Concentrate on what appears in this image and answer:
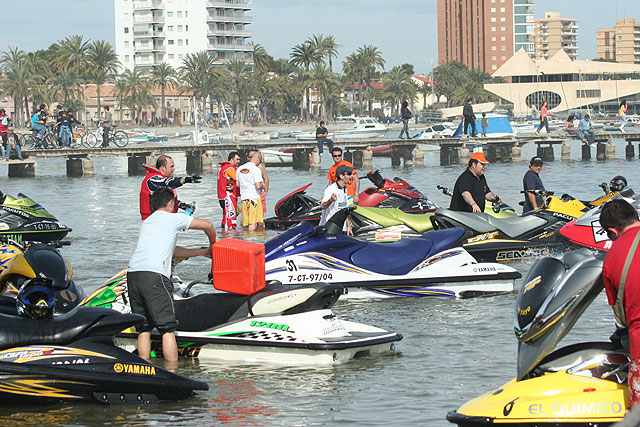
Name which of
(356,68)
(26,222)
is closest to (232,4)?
(356,68)

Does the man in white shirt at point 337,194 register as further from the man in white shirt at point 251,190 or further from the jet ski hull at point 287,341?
the jet ski hull at point 287,341

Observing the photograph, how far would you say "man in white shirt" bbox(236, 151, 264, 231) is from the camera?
60.3 feet

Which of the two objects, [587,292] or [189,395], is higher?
[587,292]

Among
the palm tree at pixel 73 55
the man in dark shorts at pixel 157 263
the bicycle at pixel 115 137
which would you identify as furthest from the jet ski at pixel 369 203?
the palm tree at pixel 73 55

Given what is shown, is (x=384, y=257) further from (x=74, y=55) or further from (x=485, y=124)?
(x=74, y=55)

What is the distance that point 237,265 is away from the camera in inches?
332

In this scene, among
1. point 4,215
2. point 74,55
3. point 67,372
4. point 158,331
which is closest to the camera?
point 67,372

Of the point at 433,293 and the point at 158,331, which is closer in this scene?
the point at 158,331

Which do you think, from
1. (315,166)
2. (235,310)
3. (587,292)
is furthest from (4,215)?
(315,166)

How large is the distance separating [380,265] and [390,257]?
0.17 m

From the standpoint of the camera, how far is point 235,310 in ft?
28.5

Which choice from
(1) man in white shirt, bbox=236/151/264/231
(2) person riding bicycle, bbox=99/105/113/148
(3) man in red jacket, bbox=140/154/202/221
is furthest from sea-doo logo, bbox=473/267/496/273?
(2) person riding bicycle, bbox=99/105/113/148

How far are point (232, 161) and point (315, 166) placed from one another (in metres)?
30.4

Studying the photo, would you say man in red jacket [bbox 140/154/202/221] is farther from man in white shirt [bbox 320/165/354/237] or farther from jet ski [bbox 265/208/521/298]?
man in white shirt [bbox 320/165/354/237]
